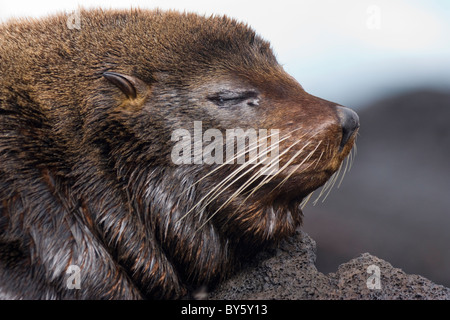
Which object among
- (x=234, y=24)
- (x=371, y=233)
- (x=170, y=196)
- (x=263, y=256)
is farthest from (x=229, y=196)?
(x=371, y=233)

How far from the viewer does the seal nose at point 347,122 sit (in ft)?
7.97

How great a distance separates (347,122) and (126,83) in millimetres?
1052

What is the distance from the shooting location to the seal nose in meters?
2.43

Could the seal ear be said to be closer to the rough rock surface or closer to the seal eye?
the seal eye

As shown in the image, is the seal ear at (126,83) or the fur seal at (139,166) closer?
the fur seal at (139,166)

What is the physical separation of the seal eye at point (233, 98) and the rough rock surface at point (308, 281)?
805 millimetres

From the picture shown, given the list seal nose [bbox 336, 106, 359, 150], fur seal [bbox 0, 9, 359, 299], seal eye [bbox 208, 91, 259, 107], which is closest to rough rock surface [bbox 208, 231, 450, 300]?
fur seal [bbox 0, 9, 359, 299]

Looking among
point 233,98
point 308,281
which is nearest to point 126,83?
point 233,98

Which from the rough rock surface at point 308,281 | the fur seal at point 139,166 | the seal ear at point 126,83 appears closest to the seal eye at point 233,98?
the fur seal at point 139,166

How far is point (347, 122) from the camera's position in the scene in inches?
95.6

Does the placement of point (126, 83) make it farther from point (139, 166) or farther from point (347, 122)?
point (347, 122)

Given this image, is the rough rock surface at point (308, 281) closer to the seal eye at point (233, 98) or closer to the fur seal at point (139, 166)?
the fur seal at point (139, 166)

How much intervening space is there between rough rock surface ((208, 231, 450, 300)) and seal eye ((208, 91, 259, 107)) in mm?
805
